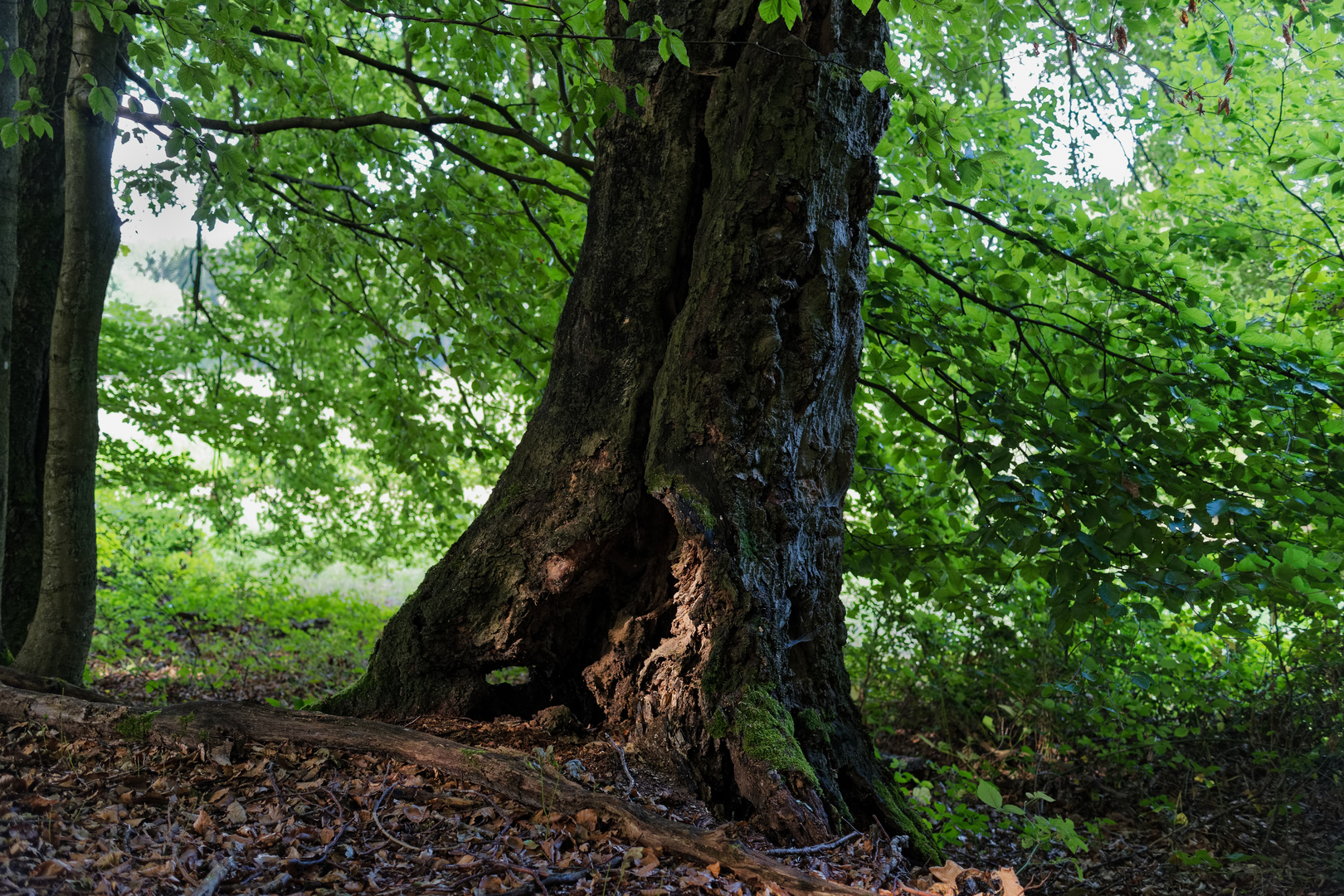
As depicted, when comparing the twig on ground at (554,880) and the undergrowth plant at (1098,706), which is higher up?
the undergrowth plant at (1098,706)

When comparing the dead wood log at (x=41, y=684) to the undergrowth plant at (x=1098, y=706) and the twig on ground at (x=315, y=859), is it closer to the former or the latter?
the twig on ground at (x=315, y=859)

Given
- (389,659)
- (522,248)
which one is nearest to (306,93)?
(522,248)

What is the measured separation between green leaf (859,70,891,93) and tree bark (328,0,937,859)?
0.23 meters

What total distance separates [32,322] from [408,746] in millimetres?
3311

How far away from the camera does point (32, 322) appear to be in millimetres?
4141

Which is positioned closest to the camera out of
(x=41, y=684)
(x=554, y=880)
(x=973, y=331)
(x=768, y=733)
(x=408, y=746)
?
(x=554, y=880)

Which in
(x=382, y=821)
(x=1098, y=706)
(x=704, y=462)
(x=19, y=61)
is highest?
(x=19, y=61)

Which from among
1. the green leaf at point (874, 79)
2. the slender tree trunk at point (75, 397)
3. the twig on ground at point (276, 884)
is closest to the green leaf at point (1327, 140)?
the green leaf at point (874, 79)

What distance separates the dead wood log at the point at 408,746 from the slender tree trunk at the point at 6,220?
0.87 metres

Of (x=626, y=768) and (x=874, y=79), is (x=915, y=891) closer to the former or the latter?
(x=626, y=768)

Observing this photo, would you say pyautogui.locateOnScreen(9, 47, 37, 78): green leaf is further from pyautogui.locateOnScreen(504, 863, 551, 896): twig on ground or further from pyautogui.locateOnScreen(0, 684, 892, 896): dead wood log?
pyautogui.locateOnScreen(504, 863, 551, 896): twig on ground

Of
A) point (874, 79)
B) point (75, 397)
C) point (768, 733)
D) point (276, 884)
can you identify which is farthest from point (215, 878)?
point (874, 79)

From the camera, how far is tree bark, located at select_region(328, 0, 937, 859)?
2.61m

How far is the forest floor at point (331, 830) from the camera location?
1.97 meters
